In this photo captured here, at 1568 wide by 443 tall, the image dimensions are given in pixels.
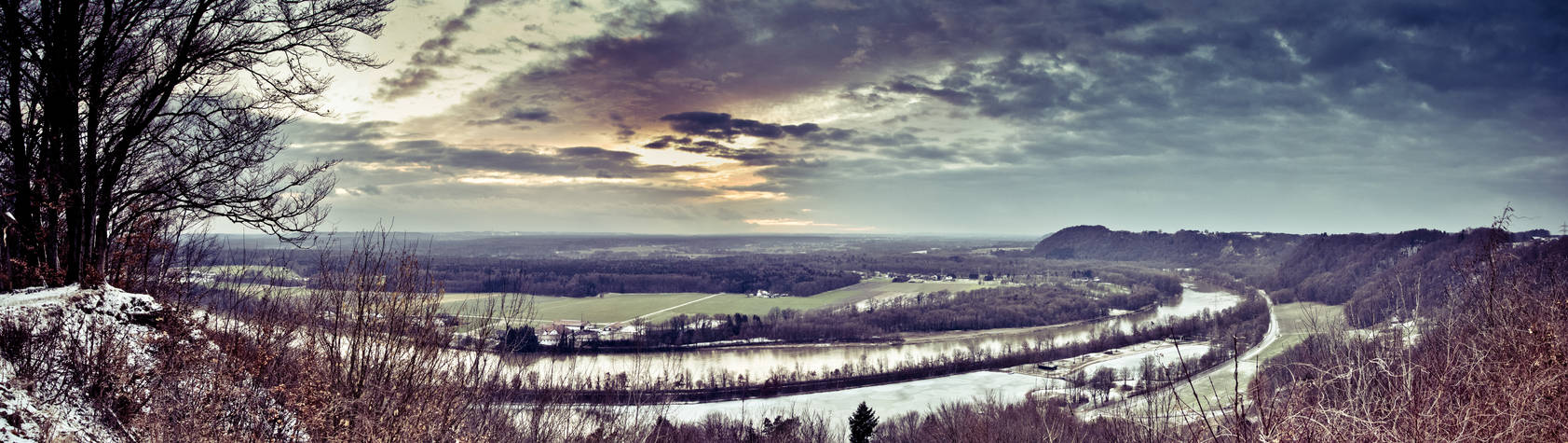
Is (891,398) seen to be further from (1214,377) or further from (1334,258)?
(1334,258)

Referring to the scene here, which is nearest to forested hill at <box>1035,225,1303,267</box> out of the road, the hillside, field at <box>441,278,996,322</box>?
field at <box>441,278,996,322</box>

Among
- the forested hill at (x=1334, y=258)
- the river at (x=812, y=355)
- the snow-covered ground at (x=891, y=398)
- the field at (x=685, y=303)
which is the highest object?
the forested hill at (x=1334, y=258)

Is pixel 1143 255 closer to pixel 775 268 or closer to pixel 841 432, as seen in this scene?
pixel 775 268

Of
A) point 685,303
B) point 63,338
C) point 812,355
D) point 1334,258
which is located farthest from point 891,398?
point 1334,258

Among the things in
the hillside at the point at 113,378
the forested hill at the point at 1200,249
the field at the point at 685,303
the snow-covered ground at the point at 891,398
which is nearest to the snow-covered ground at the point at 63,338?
the hillside at the point at 113,378

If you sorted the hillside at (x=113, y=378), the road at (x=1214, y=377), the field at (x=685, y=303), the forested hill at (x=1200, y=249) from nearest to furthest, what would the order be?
1. the hillside at (x=113, y=378)
2. the road at (x=1214, y=377)
3. the field at (x=685, y=303)
4. the forested hill at (x=1200, y=249)

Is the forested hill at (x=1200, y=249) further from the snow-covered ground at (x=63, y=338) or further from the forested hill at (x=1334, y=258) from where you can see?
the snow-covered ground at (x=63, y=338)

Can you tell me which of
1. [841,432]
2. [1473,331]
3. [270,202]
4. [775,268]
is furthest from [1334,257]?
[270,202]

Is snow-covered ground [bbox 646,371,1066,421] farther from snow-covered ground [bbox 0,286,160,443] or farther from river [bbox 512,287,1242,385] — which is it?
snow-covered ground [bbox 0,286,160,443]

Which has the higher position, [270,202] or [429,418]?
[270,202]
